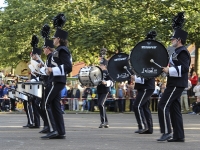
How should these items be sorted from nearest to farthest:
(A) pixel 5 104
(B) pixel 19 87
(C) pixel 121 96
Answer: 1. (B) pixel 19 87
2. (C) pixel 121 96
3. (A) pixel 5 104

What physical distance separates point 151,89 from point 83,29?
987 inches

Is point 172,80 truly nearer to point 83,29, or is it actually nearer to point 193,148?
point 193,148

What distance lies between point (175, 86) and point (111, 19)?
1022 inches

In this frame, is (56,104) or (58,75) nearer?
(58,75)

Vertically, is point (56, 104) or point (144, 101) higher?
point (144, 101)

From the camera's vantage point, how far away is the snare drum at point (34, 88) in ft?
51.2

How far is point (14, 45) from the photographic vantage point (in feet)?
176

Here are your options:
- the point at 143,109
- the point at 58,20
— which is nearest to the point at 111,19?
the point at 143,109

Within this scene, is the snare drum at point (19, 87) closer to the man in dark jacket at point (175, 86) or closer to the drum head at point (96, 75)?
the drum head at point (96, 75)

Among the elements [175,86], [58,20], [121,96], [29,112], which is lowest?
[29,112]

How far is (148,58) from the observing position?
1395 centimetres

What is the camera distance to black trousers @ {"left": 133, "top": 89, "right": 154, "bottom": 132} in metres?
16.6

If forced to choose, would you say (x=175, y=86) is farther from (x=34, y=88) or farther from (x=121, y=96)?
(x=121, y=96)

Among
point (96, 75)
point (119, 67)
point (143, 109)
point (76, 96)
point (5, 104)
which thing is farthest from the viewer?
point (76, 96)
